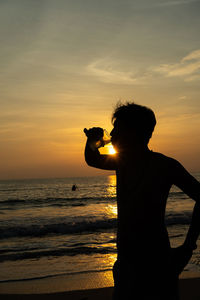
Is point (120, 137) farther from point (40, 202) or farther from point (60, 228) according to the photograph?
point (40, 202)

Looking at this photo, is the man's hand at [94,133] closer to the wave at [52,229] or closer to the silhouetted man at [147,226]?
the silhouetted man at [147,226]

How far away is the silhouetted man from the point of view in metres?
1.92

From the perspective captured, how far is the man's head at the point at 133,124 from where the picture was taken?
2.02 metres

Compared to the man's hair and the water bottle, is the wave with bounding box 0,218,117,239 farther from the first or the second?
the man's hair

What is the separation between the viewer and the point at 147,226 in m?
1.93

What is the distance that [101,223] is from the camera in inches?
637

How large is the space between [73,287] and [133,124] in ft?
16.0

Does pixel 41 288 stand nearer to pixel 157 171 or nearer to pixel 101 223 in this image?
pixel 157 171

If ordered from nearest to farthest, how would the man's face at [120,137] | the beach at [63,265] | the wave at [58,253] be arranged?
1. the man's face at [120,137]
2. the beach at [63,265]
3. the wave at [58,253]

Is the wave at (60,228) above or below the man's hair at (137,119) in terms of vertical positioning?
below

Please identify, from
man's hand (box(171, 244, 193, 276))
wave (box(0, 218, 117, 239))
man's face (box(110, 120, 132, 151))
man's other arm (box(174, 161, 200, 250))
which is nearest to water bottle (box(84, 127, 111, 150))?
man's face (box(110, 120, 132, 151))

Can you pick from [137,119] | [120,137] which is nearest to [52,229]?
[120,137]

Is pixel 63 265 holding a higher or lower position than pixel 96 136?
lower

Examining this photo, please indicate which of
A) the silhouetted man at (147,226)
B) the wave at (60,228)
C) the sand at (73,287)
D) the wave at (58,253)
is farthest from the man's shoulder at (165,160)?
the wave at (60,228)
